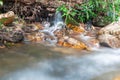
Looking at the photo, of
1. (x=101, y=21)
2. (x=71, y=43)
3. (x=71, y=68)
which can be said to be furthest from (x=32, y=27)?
(x=71, y=68)

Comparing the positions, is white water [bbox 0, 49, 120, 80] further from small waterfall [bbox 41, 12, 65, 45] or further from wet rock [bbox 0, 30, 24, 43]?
small waterfall [bbox 41, 12, 65, 45]

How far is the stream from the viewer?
4.54m

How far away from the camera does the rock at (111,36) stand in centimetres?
636

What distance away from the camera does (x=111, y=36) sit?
6.49 metres

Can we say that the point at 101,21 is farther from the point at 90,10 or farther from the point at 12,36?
the point at 12,36

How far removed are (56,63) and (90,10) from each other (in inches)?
119

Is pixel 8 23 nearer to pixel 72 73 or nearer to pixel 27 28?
pixel 27 28

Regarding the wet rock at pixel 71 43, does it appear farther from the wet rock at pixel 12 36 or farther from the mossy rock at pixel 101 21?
the mossy rock at pixel 101 21

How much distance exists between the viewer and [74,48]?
5961mm

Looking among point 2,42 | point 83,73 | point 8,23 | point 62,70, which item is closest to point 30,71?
point 62,70

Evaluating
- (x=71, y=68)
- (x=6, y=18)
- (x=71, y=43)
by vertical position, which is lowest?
(x=71, y=68)

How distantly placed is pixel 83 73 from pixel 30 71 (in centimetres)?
99

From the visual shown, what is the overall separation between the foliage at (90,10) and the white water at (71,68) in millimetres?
1990

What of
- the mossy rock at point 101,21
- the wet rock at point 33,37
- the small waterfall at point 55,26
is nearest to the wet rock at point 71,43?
the small waterfall at point 55,26
